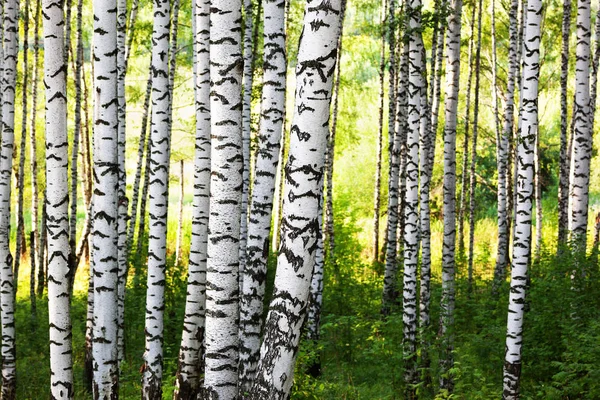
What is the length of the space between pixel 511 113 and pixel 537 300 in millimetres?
4481

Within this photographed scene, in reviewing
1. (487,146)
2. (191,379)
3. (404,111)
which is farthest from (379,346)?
(487,146)

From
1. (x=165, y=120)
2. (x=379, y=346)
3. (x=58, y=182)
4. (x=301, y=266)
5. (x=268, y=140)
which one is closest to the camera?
(x=301, y=266)

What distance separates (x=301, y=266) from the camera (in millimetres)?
3768

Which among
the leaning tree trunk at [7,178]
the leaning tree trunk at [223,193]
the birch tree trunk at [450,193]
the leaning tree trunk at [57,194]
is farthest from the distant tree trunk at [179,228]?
the leaning tree trunk at [223,193]

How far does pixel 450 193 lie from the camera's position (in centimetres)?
866

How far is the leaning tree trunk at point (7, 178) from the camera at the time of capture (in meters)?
7.27

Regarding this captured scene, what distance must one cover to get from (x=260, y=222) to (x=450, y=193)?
3.64 m

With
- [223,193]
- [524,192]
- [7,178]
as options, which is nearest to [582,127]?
[524,192]

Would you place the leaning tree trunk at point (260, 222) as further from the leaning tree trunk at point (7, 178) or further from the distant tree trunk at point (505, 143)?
the distant tree trunk at point (505, 143)

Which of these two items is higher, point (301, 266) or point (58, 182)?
point (58, 182)

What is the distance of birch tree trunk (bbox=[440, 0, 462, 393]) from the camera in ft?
26.6

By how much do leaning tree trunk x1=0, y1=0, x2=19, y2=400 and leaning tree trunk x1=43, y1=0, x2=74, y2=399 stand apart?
2145 mm

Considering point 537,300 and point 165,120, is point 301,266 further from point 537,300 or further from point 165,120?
point 537,300

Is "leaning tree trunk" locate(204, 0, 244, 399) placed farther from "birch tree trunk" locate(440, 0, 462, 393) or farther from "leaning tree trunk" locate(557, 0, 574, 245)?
"leaning tree trunk" locate(557, 0, 574, 245)
